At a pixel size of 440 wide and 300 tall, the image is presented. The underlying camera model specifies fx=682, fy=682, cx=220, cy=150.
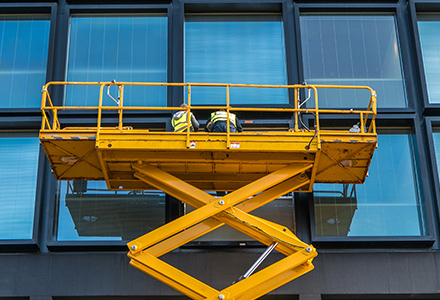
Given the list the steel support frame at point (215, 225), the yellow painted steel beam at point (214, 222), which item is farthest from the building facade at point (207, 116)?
the steel support frame at point (215, 225)

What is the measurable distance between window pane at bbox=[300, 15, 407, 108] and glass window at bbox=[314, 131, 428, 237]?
1772mm

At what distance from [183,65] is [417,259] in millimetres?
7294

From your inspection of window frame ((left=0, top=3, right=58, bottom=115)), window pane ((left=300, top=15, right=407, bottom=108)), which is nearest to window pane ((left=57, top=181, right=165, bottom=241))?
window frame ((left=0, top=3, right=58, bottom=115))

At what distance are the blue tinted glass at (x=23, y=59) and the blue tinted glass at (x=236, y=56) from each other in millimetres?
3681

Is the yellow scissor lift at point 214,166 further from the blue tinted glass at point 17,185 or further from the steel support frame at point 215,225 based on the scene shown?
the blue tinted glass at point 17,185

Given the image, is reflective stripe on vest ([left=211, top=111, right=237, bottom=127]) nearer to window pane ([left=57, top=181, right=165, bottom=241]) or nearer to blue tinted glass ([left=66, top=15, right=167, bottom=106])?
window pane ([left=57, top=181, right=165, bottom=241])

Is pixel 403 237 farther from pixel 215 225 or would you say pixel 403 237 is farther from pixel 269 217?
pixel 215 225

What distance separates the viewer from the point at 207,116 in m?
16.3

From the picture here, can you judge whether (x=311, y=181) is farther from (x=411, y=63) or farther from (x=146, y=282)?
(x=411, y=63)

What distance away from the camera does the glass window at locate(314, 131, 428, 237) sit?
49.7 ft

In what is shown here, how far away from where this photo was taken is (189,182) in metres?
14.3

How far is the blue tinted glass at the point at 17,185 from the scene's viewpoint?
597 inches

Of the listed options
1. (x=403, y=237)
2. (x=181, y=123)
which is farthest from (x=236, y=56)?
(x=403, y=237)

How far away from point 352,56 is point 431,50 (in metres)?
2.11
